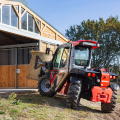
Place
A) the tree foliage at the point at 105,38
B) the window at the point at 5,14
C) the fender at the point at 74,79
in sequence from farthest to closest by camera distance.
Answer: the tree foliage at the point at 105,38, the window at the point at 5,14, the fender at the point at 74,79

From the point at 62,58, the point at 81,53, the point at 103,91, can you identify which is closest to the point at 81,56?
the point at 81,53

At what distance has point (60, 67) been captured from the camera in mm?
6914

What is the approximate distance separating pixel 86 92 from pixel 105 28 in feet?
66.8

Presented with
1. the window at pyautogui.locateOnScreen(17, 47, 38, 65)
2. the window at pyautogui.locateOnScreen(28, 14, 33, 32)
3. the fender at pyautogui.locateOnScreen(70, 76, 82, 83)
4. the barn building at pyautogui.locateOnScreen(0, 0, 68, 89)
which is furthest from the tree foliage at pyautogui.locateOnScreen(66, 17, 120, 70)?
the fender at pyautogui.locateOnScreen(70, 76, 82, 83)

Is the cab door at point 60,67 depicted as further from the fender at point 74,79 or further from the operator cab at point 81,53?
the fender at point 74,79

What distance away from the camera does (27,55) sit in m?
12.6

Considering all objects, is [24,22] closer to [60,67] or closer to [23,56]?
[23,56]

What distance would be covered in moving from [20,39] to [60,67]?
6.05 meters

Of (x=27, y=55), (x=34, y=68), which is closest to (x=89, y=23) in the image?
(x=27, y=55)

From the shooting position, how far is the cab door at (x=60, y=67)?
21.2 ft

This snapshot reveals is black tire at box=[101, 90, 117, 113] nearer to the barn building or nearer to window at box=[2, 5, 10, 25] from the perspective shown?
the barn building

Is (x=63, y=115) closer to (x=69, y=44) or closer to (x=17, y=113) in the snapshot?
(x=17, y=113)

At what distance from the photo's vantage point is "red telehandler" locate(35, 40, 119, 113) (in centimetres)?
575

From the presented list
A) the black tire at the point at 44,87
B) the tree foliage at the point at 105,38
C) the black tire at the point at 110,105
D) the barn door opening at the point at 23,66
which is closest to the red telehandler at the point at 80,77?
the black tire at the point at 110,105
